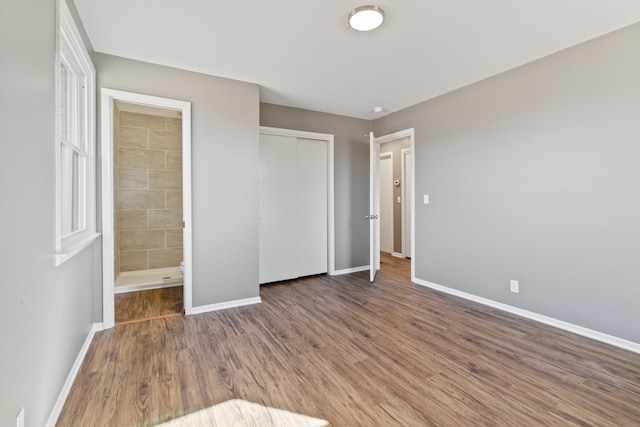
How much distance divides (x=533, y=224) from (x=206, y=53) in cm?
351

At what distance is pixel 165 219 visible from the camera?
4.75 metres

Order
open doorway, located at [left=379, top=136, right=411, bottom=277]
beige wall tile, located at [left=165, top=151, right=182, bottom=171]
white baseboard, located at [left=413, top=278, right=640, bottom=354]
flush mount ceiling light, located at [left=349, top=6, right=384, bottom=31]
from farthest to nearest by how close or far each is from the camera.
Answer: open doorway, located at [left=379, top=136, right=411, bottom=277] < beige wall tile, located at [left=165, top=151, right=182, bottom=171] < white baseboard, located at [left=413, top=278, right=640, bottom=354] < flush mount ceiling light, located at [left=349, top=6, right=384, bottom=31]

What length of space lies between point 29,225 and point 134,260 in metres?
3.61

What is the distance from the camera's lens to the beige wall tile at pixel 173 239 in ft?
15.6

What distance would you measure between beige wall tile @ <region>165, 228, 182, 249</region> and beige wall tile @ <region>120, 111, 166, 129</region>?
1678mm

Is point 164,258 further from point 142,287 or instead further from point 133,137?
point 133,137

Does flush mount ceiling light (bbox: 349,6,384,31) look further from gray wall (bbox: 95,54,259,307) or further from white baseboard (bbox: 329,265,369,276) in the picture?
white baseboard (bbox: 329,265,369,276)

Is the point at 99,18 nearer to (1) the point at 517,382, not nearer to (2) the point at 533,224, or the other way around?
(1) the point at 517,382

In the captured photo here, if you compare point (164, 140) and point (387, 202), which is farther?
point (387, 202)

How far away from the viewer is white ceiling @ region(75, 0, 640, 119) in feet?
6.83

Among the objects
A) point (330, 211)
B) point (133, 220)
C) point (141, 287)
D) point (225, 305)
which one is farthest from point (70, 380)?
point (330, 211)

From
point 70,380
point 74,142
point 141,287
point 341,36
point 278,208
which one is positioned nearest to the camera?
point 70,380

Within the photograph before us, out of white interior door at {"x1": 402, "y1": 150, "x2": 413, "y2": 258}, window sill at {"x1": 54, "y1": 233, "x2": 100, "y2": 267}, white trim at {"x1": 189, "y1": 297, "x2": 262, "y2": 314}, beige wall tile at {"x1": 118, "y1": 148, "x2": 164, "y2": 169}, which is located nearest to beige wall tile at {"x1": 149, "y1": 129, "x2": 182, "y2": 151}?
beige wall tile at {"x1": 118, "y1": 148, "x2": 164, "y2": 169}

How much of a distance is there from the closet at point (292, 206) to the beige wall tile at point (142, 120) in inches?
73.2
